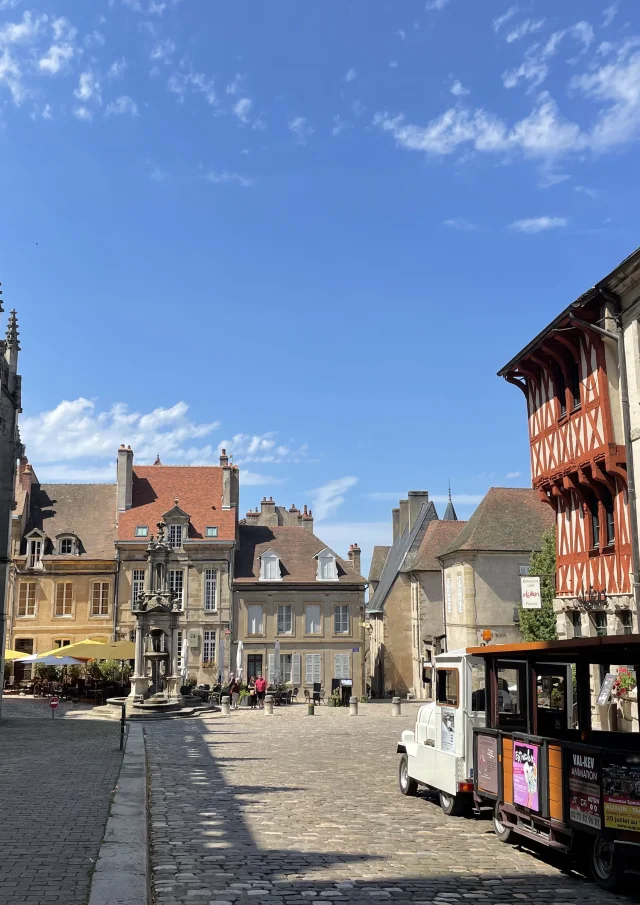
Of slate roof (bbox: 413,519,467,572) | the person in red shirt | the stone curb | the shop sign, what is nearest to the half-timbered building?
the shop sign

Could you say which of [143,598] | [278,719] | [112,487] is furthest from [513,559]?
[112,487]

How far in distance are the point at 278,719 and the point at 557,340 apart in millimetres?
15359

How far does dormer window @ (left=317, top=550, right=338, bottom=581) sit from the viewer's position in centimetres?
4609

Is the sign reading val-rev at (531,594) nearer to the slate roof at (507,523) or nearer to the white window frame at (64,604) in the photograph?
the slate roof at (507,523)

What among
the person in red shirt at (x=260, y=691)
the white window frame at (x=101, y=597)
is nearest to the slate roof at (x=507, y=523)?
the person in red shirt at (x=260, y=691)

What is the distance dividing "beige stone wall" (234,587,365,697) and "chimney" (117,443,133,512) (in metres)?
8.07

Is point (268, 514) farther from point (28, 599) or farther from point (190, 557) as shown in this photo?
point (28, 599)

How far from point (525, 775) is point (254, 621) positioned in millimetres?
37219

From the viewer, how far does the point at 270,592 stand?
45.4 meters

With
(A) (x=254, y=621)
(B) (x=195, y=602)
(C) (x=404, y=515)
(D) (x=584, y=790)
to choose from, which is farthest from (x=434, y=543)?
(D) (x=584, y=790)

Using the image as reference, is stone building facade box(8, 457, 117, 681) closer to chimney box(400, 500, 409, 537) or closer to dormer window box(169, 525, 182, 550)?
dormer window box(169, 525, 182, 550)

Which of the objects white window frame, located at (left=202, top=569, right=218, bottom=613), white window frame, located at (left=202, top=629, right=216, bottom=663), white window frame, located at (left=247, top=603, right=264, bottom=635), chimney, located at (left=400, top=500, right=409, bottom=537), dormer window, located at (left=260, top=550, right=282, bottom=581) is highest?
chimney, located at (left=400, top=500, right=409, bottom=537)

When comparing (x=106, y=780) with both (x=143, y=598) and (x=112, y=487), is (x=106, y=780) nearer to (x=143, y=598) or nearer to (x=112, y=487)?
(x=143, y=598)

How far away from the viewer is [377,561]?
5866 centimetres
